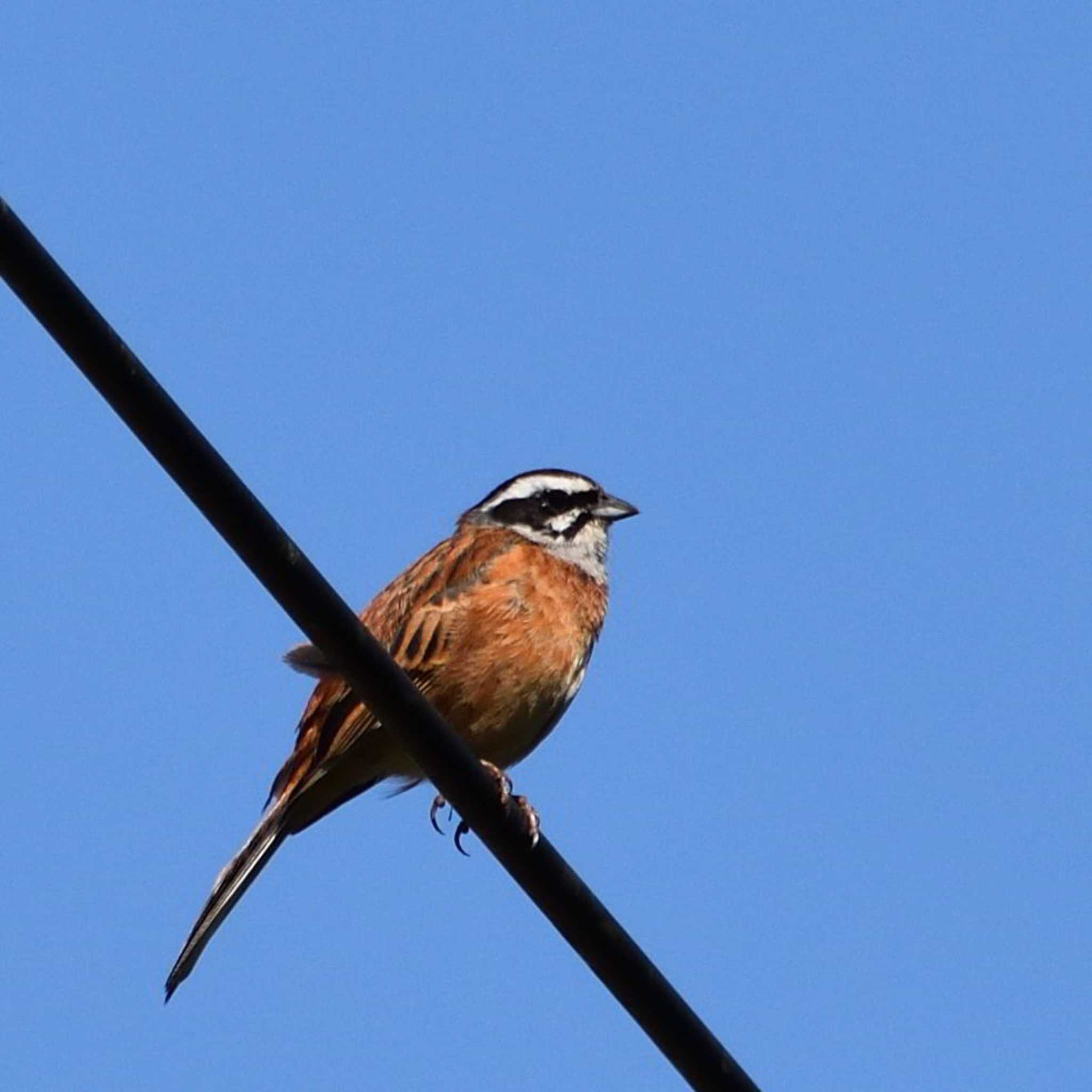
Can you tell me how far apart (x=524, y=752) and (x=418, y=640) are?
719 millimetres

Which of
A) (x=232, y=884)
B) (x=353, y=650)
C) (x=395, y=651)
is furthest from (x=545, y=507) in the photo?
(x=353, y=650)

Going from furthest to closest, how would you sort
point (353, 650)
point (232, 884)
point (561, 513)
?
point (561, 513) < point (232, 884) < point (353, 650)

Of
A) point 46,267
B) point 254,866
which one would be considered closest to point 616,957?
point 46,267

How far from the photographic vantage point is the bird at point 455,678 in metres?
9.22

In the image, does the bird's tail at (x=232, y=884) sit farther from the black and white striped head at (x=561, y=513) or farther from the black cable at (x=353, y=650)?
the black cable at (x=353, y=650)

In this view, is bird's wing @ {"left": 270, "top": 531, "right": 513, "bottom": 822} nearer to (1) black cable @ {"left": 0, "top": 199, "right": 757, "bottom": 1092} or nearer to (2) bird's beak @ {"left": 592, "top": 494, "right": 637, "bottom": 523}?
(2) bird's beak @ {"left": 592, "top": 494, "right": 637, "bottom": 523}

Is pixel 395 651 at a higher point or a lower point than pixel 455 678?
higher

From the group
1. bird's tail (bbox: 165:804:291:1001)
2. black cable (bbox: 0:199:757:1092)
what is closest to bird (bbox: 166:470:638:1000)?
bird's tail (bbox: 165:804:291:1001)

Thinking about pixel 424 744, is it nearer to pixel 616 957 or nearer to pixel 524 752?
pixel 616 957

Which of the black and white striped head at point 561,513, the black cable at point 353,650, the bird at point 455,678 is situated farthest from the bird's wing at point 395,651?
the black cable at point 353,650

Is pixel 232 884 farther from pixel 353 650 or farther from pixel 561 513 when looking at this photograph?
pixel 353 650

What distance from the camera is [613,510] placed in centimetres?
1089

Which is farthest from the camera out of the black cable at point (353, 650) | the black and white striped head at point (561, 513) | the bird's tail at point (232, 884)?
the black and white striped head at point (561, 513)

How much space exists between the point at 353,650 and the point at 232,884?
14.2ft
